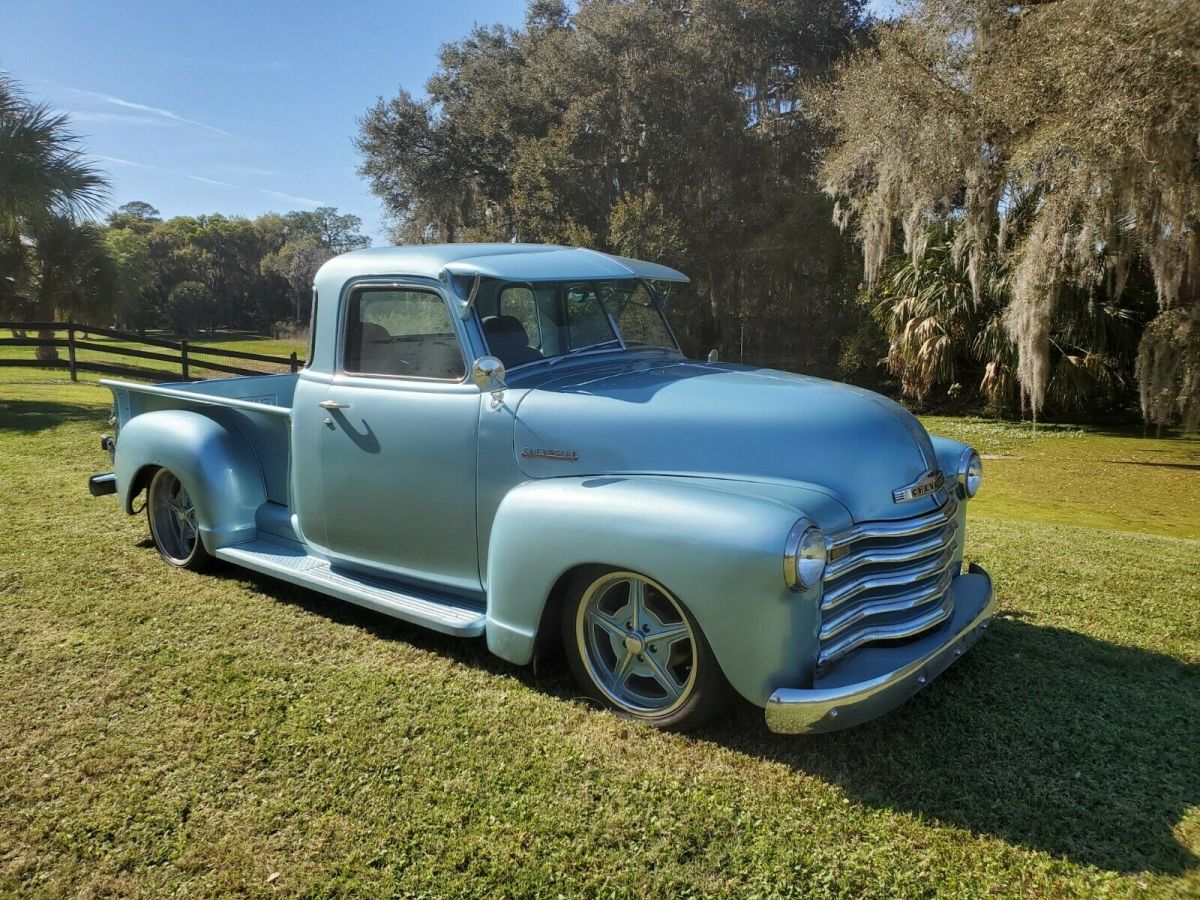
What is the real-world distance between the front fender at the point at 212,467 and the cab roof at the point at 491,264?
1314 mm

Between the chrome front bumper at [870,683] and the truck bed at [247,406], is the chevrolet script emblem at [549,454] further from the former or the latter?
the truck bed at [247,406]

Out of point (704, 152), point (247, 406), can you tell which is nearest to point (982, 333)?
point (704, 152)

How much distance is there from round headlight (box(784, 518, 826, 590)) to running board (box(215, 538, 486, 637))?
1590mm

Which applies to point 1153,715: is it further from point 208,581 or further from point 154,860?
point 208,581

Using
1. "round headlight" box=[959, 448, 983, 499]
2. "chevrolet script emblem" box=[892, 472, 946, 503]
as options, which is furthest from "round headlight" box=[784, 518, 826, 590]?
"round headlight" box=[959, 448, 983, 499]

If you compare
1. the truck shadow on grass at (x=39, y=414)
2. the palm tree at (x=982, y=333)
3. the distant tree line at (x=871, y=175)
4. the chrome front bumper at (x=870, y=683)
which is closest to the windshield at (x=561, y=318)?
the chrome front bumper at (x=870, y=683)

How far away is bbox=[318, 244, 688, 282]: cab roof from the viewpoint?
14.1ft

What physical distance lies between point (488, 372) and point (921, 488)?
194 cm

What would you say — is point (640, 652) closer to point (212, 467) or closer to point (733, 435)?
point (733, 435)

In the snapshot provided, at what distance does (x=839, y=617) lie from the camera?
3.35 metres

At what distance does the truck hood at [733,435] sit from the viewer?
140 inches

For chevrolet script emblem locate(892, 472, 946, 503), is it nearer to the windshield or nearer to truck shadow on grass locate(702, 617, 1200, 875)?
truck shadow on grass locate(702, 617, 1200, 875)

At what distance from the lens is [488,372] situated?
13.2ft

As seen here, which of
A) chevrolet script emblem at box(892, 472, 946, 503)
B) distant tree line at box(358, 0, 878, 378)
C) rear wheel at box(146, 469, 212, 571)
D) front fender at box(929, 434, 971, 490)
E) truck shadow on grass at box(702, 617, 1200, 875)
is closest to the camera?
truck shadow on grass at box(702, 617, 1200, 875)
